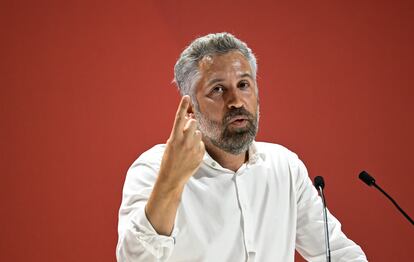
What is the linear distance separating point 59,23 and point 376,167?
5.33 feet

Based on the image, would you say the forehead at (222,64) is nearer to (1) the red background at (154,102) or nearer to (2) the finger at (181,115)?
(2) the finger at (181,115)

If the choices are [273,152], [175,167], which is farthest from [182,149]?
[273,152]

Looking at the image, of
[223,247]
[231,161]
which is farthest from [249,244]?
[231,161]

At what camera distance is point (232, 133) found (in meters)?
1.83

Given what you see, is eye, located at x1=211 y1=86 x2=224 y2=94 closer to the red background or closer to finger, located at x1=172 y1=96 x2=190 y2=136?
finger, located at x1=172 y1=96 x2=190 y2=136

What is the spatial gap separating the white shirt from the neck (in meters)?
0.03

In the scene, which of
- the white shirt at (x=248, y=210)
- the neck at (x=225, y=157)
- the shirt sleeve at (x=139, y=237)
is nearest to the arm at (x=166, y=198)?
the shirt sleeve at (x=139, y=237)

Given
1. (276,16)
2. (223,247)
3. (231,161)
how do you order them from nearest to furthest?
(223,247) < (231,161) < (276,16)

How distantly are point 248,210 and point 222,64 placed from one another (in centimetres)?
49

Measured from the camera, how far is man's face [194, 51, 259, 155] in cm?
183

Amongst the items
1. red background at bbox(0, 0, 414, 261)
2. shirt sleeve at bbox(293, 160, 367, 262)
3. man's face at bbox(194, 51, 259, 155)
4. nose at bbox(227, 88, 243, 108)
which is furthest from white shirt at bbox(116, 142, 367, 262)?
red background at bbox(0, 0, 414, 261)

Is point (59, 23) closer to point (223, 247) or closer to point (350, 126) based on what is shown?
point (223, 247)

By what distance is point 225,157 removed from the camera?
1944mm

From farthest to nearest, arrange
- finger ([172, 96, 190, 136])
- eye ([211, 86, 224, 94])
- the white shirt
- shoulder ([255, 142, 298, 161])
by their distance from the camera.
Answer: shoulder ([255, 142, 298, 161]) < eye ([211, 86, 224, 94]) < the white shirt < finger ([172, 96, 190, 136])
